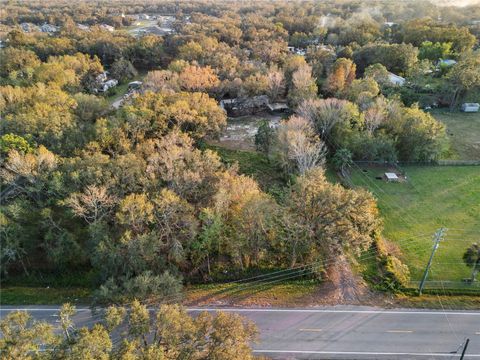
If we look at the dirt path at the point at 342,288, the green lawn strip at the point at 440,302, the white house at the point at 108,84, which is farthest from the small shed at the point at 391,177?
the white house at the point at 108,84

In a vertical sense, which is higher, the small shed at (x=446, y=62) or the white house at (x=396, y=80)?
the small shed at (x=446, y=62)

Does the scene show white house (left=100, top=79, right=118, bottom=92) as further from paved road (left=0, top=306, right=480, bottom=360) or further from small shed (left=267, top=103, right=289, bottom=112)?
paved road (left=0, top=306, right=480, bottom=360)

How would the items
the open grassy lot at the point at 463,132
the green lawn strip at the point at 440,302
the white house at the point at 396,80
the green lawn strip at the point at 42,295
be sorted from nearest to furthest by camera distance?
the green lawn strip at the point at 440,302 < the green lawn strip at the point at 42,295 < the open grassy lot at the point at 463,132 < the white house at the point at 396,80

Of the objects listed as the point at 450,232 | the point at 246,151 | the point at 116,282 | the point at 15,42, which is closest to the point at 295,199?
the point at 116,282

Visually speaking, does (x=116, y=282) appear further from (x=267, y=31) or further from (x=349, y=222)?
(x=267, y=31)

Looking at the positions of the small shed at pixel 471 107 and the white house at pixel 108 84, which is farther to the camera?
the white house at pixel 108 84

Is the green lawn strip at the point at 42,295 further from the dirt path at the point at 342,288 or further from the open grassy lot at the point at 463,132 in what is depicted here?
the open grassy lot at the point at 463,132

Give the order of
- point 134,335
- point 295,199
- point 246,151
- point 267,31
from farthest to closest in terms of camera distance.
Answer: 1. point 267,31
2. point 246,151
3. point 295,199
4. point 134,335

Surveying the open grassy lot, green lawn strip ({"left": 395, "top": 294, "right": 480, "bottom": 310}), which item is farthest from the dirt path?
the open grassy lot
